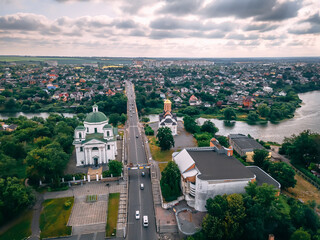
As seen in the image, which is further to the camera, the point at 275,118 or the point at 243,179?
the point at 275,118

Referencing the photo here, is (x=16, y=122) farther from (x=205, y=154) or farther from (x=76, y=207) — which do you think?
(x=205, y=154)

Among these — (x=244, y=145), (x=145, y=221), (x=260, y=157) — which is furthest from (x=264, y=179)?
(x=145, y=221)

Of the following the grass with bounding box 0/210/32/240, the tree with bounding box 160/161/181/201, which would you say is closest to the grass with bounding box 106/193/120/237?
the tree with bounding box 160/161/181/201

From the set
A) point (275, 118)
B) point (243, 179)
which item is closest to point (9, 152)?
point (243, 179)

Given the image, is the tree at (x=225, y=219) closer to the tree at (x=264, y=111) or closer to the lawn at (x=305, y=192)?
the lawn at (x=305, y=192)

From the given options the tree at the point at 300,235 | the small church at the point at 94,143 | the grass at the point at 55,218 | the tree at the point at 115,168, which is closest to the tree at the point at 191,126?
the small church at the point at 94,143

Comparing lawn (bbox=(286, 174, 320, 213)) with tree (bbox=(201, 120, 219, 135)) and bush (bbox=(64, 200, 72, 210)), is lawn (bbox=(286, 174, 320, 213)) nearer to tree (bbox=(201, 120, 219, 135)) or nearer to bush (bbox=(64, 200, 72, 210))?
tree (bbox=(201, 120, 219, 135))
